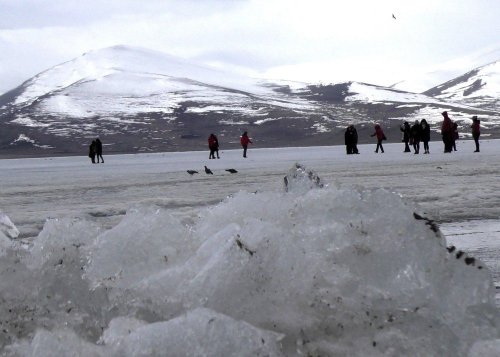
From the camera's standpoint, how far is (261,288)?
1.75 meters

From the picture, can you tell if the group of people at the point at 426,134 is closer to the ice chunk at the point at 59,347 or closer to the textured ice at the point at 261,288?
the textured ice at the point at 261,288

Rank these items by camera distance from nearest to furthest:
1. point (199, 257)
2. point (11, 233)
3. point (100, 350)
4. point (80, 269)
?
point (100, 350), point (199, 257), point (80, 269), point (11, 233)

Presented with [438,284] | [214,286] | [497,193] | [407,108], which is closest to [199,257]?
[214,286]

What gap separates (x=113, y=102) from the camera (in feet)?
646

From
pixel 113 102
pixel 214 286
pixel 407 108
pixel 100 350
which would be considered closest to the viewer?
pixel 100 350

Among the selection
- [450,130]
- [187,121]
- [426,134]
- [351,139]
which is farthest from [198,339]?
[187,121]

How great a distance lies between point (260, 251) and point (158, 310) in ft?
0.90

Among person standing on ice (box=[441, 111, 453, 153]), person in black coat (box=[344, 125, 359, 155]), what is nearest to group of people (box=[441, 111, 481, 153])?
person standing on ice (box=[441, 111, 453, 153])

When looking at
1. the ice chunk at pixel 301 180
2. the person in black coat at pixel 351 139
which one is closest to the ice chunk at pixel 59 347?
the ice chunk at pixel 301 180

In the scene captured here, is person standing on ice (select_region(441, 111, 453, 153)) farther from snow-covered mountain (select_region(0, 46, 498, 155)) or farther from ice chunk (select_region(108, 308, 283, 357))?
snow-covered mountain (select_region(0, 46, 498, 155))

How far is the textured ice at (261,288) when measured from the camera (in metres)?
1.62

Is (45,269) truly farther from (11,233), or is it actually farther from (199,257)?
(11,233)

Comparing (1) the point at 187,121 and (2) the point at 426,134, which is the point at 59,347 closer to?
(2) the point at 426,134

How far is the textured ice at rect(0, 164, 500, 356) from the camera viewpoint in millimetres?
1616
